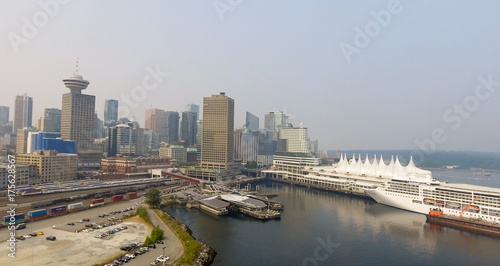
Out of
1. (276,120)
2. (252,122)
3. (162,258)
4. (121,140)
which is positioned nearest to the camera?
(162,258)

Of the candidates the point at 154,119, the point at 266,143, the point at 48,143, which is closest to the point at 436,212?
the point at 48,143

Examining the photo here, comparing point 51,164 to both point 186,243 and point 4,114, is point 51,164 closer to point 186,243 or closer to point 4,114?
point 186,243

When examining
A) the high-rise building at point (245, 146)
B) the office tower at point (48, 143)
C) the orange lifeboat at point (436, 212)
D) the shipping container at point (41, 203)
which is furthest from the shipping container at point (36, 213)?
the high-rise building at point (245, 146)

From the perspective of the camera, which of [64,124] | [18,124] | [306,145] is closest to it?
[64,124]

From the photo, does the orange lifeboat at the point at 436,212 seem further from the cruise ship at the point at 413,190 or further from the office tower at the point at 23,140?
the office tower at the point at 23,140

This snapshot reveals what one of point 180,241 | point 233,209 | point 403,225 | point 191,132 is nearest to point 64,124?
point 191,132

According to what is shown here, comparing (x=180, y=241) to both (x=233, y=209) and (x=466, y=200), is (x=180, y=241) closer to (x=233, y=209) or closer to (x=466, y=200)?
(x=233, y=209)
